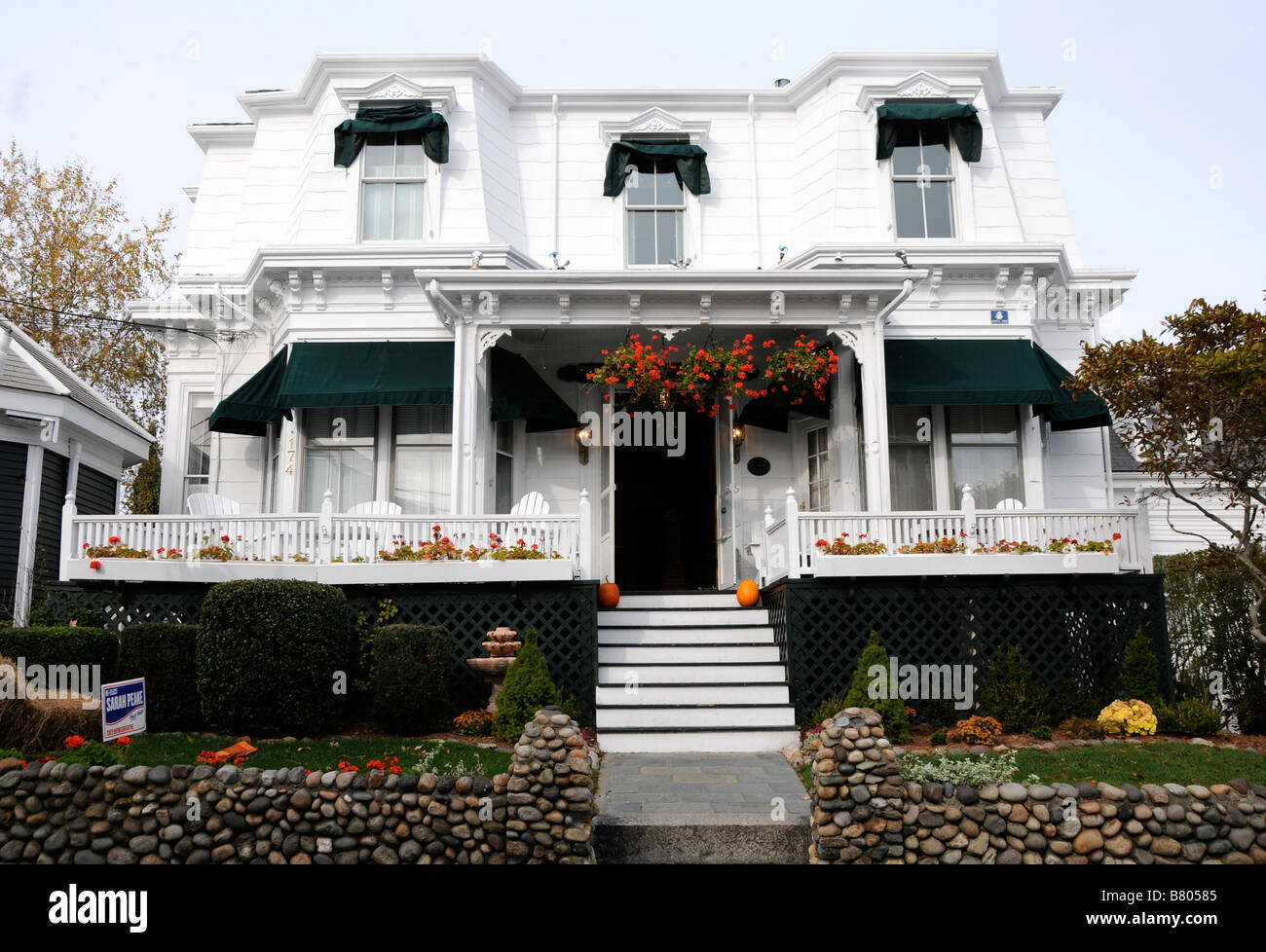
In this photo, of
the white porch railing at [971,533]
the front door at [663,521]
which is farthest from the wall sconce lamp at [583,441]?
the white porch railing at [971,533]

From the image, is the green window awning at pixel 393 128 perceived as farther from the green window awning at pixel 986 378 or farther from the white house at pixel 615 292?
the green window awning at pixel 986 378

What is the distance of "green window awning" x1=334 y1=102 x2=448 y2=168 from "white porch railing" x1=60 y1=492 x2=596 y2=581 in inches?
216

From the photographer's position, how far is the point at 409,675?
31.0ft

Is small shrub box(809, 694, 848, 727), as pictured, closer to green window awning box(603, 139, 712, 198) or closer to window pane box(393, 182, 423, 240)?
green window awning box(603, 139, 712, 198)

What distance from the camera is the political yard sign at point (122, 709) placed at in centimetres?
731

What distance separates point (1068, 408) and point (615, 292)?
232 inches

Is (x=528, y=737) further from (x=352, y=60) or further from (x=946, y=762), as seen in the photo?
(x=352, y=60)

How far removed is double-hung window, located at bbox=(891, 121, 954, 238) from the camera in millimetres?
14086

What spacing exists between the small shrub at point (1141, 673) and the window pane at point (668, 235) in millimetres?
7763

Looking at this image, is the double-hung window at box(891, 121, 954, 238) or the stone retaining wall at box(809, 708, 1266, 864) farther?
the double-hung window at box(891, 121, 954, 238)

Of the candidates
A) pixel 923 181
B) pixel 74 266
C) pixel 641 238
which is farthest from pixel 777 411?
pixel 74 266

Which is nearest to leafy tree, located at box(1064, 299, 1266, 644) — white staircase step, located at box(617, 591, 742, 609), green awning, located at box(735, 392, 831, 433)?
green awning, located at box(735, 392, 831, 433)

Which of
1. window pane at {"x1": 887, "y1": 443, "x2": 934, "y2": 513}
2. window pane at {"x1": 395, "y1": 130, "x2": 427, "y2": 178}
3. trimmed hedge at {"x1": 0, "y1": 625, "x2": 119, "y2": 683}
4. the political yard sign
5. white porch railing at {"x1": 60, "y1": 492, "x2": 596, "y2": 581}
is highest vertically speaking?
window pane at {"x1": 395, "y1": 130, "x2": 427, "y2": 178}
